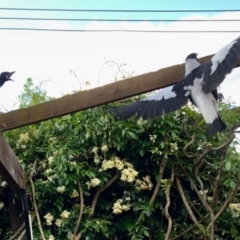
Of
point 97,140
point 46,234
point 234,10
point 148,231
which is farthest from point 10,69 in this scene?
point 234,10

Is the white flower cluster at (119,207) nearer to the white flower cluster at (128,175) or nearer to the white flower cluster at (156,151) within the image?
the white flower cluster at (128,175)

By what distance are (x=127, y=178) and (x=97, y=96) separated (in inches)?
25.6

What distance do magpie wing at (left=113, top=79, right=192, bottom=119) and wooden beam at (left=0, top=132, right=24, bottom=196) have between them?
0.50 m

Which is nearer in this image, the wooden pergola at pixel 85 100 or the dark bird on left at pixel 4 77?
the wooden pergola at pixel 85 100

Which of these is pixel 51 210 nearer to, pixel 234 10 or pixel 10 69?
pixel 10 69

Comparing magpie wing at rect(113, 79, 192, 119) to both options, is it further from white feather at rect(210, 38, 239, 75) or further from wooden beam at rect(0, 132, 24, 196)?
wooden beam at rect(0, 132, 24, 196)

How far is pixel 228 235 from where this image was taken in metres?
2.75

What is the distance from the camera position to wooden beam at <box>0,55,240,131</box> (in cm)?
212

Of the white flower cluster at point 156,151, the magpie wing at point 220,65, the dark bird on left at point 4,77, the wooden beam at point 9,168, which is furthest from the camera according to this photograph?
the dark bird on left at point 4,77

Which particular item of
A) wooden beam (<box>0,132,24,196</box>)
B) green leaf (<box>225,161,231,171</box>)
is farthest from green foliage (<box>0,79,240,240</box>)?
wooden beam (<box>0,132,24,196</box>)

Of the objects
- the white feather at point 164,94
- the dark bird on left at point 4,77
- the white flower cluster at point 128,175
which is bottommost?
the white flower cluster at point 128,175

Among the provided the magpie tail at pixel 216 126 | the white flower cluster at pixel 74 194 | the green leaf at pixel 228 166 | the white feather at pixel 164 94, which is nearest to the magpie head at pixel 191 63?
the white feather at pixel 164 94

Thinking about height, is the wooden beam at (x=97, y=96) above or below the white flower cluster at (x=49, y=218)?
above

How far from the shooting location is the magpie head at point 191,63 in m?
2.04
